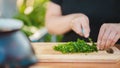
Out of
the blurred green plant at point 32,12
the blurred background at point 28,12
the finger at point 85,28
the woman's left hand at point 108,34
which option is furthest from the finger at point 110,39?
the blurred green plant at point 32,12

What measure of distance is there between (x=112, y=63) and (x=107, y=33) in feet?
0.55

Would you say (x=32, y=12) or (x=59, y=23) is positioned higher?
(x=59, y=23)

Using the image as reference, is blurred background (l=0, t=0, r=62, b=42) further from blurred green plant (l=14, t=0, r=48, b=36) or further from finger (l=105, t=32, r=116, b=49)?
finger (l=105, t=32, r=116, b=49)

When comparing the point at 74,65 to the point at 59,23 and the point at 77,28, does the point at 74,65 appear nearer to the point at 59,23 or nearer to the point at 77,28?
the point at 77,28

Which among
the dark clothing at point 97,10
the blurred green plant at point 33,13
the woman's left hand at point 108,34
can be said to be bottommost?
the blurred green plant at point 33,13

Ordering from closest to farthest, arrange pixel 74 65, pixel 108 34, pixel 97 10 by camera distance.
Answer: pixel 74 65 < pixel 108 34 < pixel 97 10

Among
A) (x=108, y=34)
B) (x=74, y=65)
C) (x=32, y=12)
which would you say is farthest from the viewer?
(x=32, y=12)

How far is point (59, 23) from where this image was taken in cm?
189

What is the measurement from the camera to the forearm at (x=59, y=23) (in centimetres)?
180

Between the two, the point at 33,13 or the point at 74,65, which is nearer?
the point at 74,65

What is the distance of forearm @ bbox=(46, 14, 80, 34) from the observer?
1802mm

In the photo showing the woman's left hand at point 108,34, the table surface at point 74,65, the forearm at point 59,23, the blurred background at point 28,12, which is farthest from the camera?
the blurred background at point 28,12

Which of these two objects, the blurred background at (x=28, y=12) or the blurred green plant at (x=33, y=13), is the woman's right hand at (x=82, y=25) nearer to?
the blurred background at (x=28, y=12)

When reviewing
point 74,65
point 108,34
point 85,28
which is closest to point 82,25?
point 85,28
